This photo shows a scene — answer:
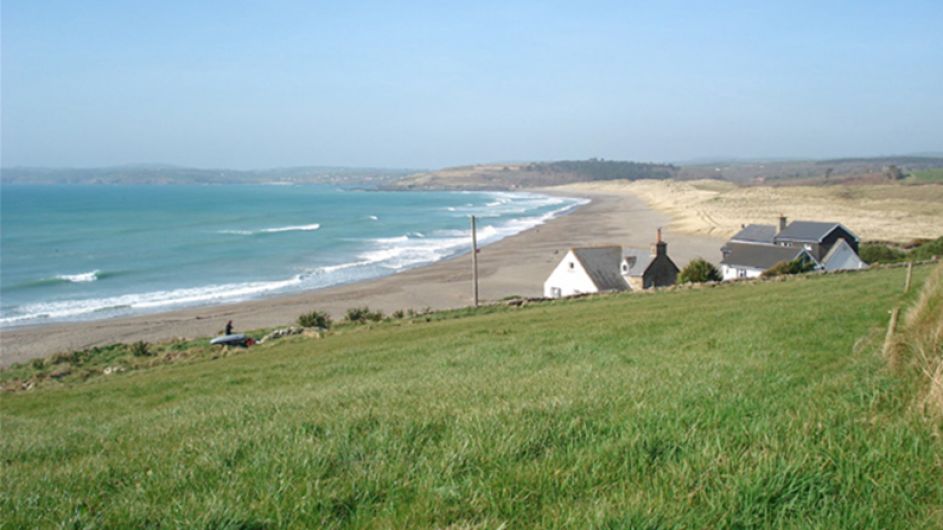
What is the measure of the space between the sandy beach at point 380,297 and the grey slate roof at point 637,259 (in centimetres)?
923

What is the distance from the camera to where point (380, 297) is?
52875 millimetres

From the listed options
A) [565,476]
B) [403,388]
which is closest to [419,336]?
[403,388]

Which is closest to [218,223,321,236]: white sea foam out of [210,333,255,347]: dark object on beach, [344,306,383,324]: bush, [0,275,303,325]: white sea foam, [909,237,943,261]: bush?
[0,275,303,325]: white sea foam

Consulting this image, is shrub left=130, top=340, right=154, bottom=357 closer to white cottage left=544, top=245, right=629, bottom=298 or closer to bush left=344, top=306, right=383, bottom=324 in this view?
bush left=344, top=306, right=383, bottom=324

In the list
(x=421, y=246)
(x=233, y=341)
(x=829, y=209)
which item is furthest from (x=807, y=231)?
(x=829, y=209)

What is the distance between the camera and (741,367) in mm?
9023

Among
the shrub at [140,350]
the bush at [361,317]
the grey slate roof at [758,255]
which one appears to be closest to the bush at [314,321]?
the bush at [361,317]

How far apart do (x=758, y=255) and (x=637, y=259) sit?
854 centimetres

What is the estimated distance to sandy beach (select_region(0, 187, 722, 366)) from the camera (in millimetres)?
42312

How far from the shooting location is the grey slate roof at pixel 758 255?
45.9 metres

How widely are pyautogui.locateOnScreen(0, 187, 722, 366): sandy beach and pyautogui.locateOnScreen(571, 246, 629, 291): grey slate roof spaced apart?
7.57 metres

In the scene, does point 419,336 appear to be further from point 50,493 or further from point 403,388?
point 50,493

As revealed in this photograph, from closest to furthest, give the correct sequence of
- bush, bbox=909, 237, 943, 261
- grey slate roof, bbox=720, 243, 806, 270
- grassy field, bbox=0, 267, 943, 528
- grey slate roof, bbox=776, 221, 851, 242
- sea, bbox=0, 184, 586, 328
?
grassy field, bbox=0, 267, 943, 528
bush, bbox=909, 237, 943, 261
grey slate roof, bbox=720, 243, 806, 270
grey slate roof, bbox=776, 221, 851, 242
sea, bbox=0, 184, 586, 328

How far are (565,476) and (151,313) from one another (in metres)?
50.2
